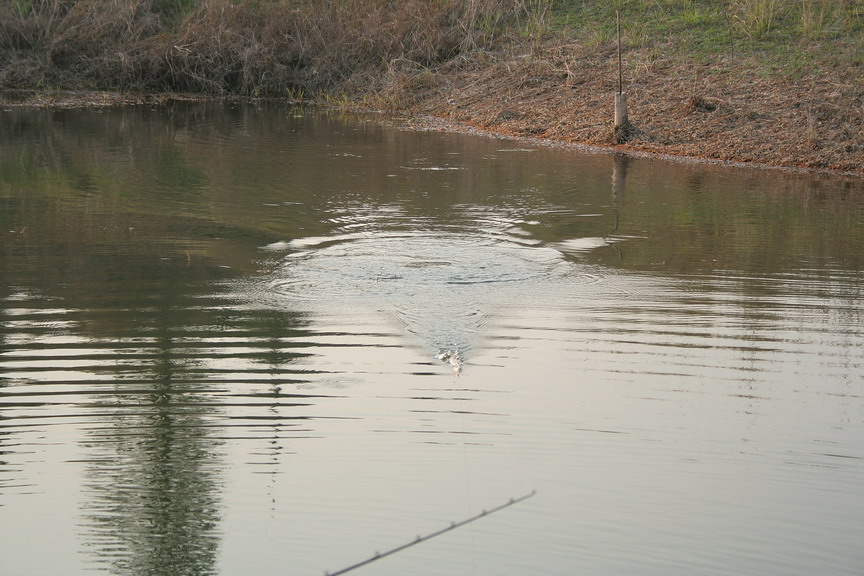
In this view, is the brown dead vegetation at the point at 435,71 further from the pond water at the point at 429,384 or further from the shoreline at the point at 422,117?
the pond water at the point at 429,384

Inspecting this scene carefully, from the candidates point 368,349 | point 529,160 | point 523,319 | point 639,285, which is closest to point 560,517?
point 368,349

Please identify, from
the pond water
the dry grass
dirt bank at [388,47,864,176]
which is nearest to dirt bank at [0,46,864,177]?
dirt bank at [388,47,864,176]

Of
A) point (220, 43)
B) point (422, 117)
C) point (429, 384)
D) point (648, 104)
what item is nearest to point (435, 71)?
point (422, 117)

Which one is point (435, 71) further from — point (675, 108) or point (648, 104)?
point (675, 108)

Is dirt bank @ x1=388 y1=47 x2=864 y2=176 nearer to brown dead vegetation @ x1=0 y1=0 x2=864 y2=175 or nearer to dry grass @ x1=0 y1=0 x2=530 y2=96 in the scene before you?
brown dead vegetation @ x1=0 y1=0 x2=864 y2=175

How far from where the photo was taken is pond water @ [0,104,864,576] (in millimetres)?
5184

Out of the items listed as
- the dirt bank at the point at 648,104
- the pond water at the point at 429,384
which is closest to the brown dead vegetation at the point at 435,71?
the dirt bank at the point at 648,104

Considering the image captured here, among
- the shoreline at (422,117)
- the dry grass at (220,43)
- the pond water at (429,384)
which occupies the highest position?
the dry grass at (220,43)

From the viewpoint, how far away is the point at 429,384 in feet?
23.1

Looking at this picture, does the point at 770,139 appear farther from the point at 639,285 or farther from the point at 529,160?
the point at 639,285

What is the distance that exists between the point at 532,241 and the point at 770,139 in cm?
726

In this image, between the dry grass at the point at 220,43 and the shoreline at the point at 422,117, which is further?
the dry grass at the point at 220,43

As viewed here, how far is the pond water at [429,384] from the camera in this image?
5.18 meters

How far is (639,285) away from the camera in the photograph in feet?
31.1
